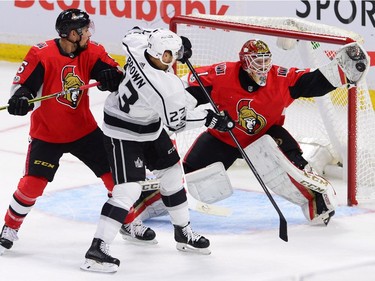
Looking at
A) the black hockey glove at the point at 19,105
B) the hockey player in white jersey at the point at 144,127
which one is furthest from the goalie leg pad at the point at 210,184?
the black hockey glove at the point at 19,105

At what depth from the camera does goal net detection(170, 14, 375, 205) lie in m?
5.75

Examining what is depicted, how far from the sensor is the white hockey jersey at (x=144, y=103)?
475cm

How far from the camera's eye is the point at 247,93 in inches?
217

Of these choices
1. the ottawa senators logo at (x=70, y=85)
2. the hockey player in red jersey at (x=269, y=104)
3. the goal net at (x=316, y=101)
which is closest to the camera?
the ottawa senators logo at (x=70, y=85)

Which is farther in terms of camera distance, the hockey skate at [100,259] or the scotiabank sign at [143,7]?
the scotiabank sign at [143,7]

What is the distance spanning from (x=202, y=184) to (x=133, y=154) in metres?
0.73

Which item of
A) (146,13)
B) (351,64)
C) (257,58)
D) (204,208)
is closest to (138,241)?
(204,208)

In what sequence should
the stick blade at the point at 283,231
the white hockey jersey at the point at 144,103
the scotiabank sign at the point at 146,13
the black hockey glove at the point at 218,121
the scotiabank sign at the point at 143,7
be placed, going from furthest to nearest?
1. the scotiabank sign at the point at 143,7
2. the scotiabank sign at the point at 146,13
3. the stick blade at the point at 283,231
4. the black hockey glove at the point at 218,121
5. the white hockey jersey at the point at 144,103

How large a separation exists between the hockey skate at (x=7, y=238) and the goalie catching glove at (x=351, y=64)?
1.51 m

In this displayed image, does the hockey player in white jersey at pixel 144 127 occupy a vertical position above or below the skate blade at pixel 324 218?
above

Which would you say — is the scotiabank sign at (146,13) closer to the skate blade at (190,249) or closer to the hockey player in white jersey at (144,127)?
the hockey player in white jersey at (144,127)

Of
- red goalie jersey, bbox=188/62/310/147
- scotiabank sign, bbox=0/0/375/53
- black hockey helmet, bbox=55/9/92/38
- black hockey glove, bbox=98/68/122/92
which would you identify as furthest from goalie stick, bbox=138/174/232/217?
scotiabank sign, bbox=0/0/375/53

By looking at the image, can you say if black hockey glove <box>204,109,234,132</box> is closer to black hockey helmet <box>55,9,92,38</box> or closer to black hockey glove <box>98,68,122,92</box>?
black hockey glove <box>98,68,122,92</box>

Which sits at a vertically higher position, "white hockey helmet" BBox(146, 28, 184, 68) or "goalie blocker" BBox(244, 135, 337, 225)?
"white hockey helmet" BBox(146, 28, 184, 68)
